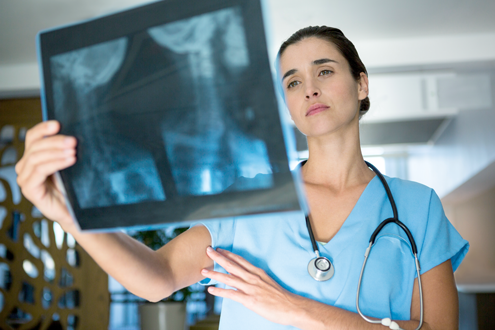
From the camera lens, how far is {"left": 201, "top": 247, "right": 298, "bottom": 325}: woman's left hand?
729 millimetres

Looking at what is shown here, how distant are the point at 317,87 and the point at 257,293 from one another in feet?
1.39

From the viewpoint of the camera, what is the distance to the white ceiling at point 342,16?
9.23 feet

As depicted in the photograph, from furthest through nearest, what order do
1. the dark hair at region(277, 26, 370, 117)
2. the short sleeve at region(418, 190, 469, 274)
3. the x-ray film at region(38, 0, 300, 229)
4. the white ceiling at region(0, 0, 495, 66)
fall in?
the white ceiling at region(0, 0, 495, 66) → the dark hair at region(277, 26, 370, 117) → the short sleeve at region(418, 190, 469, 274) → the x-ray film at region(38, 0, 300, 229)

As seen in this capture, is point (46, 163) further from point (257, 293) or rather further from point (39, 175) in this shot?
point (257, 293)

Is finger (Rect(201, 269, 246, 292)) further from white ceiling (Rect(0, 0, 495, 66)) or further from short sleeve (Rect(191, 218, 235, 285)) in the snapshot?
white ceiling (Rect(0, 0, 495, 66))

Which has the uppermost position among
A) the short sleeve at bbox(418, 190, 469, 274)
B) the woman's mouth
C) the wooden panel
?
the woman's mouth

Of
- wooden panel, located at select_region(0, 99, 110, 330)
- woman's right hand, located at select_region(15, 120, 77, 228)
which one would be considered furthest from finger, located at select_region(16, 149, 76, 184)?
wooden panel, located at select_region(0, 99, 110, 330)

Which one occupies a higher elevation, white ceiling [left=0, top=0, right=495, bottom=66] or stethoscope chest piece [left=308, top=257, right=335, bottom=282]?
white ceiling [left=0, top=0, right=495, bottom=66]

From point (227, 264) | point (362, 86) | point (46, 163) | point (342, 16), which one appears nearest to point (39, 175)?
point (46, 163)

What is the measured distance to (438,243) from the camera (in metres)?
0.86

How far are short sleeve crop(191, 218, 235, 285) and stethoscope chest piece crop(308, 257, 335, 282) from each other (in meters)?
0.18

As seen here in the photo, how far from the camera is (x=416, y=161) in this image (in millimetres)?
5855

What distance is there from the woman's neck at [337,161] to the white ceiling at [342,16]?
204cm

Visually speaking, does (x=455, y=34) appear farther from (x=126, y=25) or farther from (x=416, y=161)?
(x=126, y=25)
